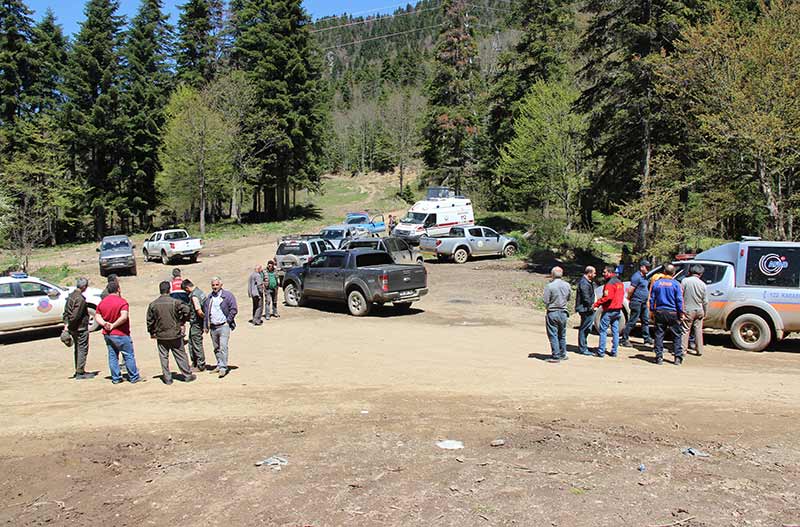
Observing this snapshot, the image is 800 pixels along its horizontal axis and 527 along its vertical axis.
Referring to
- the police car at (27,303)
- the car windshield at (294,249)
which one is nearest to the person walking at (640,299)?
the police car at (27,303)

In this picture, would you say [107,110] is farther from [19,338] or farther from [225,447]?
[225,447]

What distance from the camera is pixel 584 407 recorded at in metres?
8.07

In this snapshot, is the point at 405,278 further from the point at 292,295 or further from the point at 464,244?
the point at 464,244

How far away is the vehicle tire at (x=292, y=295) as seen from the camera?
20375mm

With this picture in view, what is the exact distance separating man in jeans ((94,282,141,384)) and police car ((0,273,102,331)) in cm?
657

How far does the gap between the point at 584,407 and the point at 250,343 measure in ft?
29.1

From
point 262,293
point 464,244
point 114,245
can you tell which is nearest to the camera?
point 262,293

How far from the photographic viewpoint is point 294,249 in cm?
2559

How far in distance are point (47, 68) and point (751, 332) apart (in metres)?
57.1

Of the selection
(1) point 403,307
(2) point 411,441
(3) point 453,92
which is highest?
(3) point 453,92

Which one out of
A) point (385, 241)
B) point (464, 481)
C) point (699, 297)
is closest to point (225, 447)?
point (464, 481)

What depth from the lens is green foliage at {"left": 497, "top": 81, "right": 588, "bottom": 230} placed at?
3941cm

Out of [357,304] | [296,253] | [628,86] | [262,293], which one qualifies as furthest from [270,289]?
[628,86]

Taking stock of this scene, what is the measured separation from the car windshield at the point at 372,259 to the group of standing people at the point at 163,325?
25.4 feet
